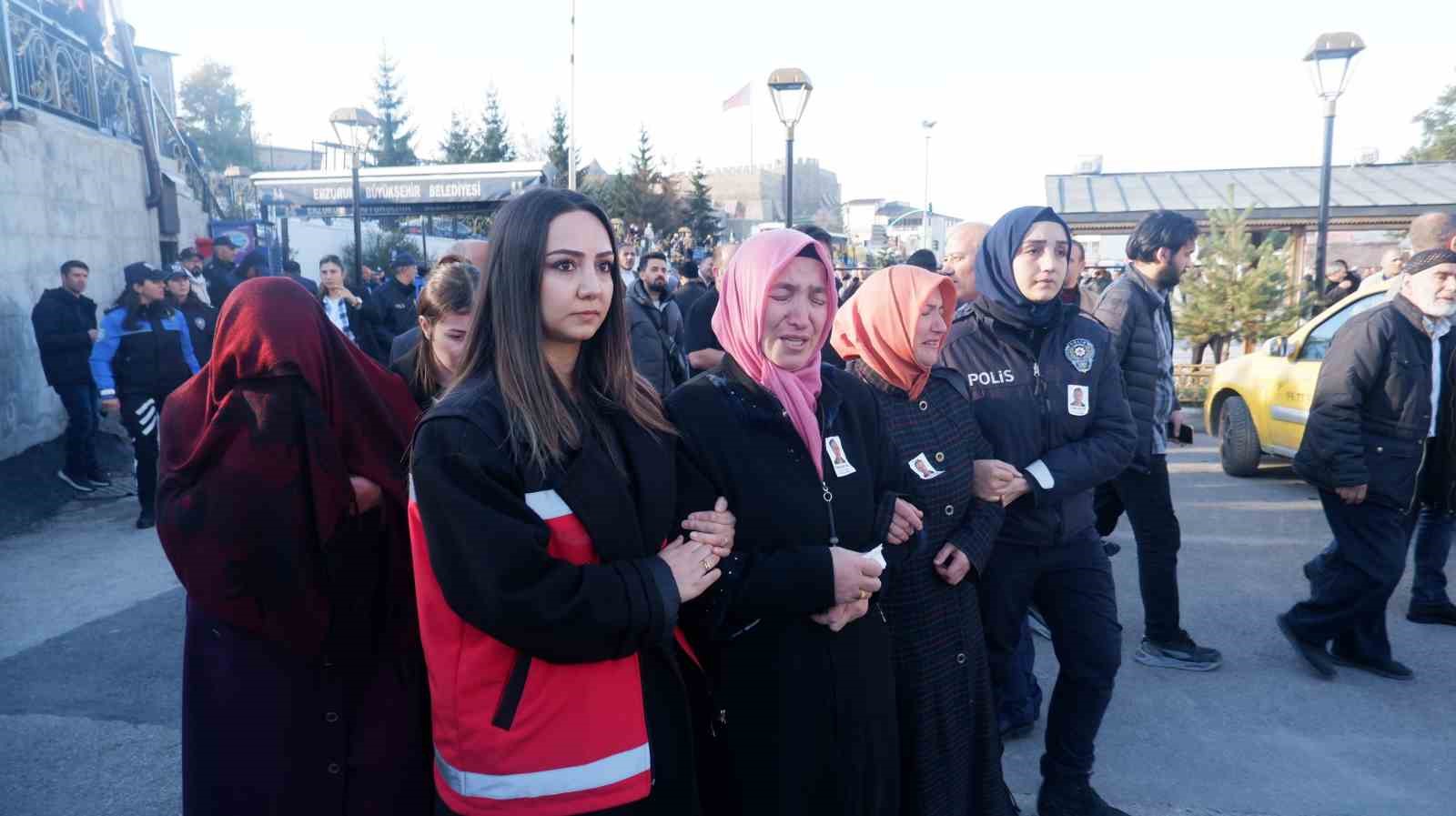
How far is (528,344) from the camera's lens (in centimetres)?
193

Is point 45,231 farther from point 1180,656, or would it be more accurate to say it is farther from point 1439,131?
point 1439,131

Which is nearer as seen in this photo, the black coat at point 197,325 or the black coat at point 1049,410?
the black coat at point 1049,410

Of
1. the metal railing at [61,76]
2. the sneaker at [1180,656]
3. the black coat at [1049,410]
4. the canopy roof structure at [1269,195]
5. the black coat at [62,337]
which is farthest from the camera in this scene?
the canopy roof structure at [1269,195]

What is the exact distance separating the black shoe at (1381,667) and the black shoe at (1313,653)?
9 centimetres

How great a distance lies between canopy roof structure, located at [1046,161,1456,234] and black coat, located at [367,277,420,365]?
13.3 meters

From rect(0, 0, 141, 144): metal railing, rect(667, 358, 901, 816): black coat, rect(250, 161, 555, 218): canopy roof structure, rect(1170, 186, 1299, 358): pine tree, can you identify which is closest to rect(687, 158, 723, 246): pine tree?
rect(250, 161, 555, 218): canopy roof structure

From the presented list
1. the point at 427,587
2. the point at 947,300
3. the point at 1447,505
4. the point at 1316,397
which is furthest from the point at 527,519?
the point at 1447,505

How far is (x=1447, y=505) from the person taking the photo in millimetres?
4848

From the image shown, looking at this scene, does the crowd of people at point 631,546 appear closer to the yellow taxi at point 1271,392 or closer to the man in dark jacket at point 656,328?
the man in dark jacket at point 656,328

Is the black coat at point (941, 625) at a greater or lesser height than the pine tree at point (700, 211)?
lesser

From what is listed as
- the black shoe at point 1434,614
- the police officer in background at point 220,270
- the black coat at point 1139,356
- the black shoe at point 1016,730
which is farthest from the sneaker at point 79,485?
the black shoe at point 1434,614

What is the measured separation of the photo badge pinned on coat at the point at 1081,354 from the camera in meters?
3.26

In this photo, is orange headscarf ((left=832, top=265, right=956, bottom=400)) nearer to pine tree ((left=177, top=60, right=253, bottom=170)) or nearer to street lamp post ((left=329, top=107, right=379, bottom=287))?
street lamp post ((left=329, top=107, right=379, bottom=287))

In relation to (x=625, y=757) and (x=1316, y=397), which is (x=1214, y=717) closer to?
(x=1316, y=397)
